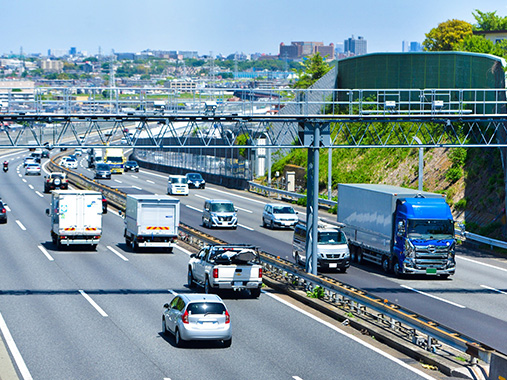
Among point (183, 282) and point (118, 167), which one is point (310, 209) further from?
point (118, 167)

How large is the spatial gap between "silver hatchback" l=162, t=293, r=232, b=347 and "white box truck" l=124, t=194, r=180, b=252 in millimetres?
19654

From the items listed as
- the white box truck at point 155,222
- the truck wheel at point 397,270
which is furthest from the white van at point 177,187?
the truck wheel at point 397,270

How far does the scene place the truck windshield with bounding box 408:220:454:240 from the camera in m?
36.0

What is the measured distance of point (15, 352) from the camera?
73.5ft

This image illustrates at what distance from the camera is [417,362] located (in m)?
22.0

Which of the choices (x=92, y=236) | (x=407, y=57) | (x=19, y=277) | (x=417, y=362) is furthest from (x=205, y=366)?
(x=407, y=57)

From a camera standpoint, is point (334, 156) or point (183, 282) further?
point (334, 156)

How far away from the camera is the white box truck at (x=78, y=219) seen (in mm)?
43594

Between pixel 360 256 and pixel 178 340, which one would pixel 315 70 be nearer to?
pixel 360 256

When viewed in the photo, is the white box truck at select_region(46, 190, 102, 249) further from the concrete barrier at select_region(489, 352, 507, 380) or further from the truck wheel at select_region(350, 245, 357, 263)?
the concrete barrier at select_region(489, 352, 507, 380)

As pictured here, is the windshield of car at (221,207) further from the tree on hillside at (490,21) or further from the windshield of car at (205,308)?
the tree on hillside at (490,21)

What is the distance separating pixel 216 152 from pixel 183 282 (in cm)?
7659

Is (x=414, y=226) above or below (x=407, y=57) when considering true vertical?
below

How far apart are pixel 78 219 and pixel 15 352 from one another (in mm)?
21717
